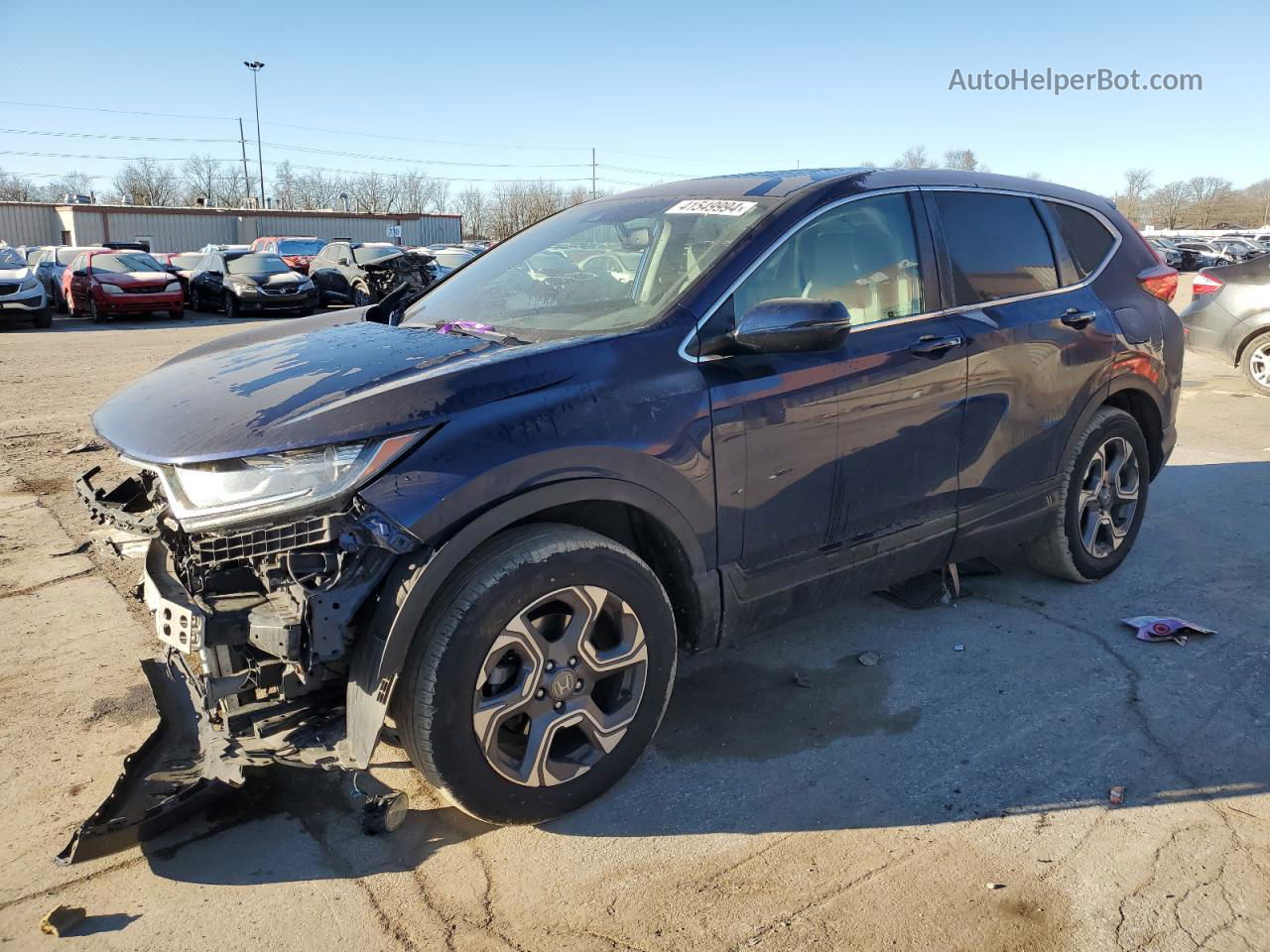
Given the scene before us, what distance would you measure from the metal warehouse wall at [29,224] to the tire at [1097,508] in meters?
58.7

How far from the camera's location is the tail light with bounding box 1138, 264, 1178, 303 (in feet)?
15.6

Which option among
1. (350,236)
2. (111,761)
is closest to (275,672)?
(111,761)

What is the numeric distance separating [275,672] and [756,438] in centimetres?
162

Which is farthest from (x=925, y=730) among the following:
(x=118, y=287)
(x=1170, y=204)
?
Answer: (x=1170, y=204)

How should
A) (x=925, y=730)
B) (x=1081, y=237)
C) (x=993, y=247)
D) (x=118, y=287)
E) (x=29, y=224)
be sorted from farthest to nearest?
(x=29, y=224)
(x=118, y=287)
(x=1081, y=237)
(x=993, y=247)
(x=925, y=730)

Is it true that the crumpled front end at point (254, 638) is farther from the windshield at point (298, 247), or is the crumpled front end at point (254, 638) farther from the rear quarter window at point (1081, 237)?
the windshield at point (298, 247)

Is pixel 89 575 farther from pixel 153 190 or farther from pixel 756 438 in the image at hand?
pixel 153 190

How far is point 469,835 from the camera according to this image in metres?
2.89

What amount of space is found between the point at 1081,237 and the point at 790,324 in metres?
2.35

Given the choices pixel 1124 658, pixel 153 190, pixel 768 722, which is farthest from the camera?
pixel 153 190

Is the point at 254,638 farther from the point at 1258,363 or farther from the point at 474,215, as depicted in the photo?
the point at 474,215

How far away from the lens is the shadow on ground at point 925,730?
2951 mm

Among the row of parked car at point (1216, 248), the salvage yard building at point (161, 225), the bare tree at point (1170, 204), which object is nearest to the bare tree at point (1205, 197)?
the bare tree at point (1170, 204)

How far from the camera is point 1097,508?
4695 mm
